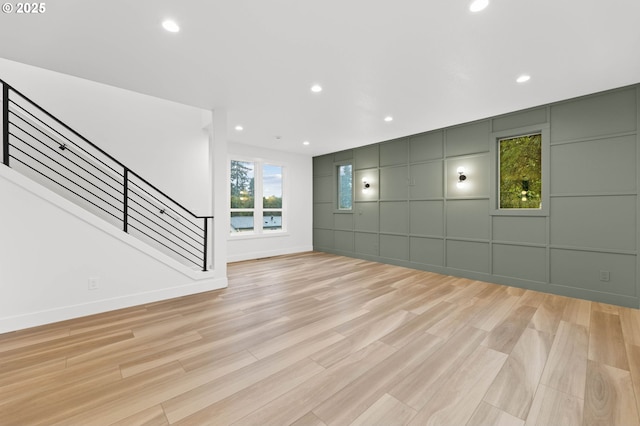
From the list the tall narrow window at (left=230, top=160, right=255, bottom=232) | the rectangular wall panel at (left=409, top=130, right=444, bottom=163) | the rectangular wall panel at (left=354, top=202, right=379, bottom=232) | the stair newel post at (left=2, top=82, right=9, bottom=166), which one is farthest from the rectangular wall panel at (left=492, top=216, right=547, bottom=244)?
the stair newel post at (left=2, top=82, right=9, bottom=166)

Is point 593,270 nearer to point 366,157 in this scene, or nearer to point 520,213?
point 520,213

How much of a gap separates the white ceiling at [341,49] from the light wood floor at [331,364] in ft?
9.02

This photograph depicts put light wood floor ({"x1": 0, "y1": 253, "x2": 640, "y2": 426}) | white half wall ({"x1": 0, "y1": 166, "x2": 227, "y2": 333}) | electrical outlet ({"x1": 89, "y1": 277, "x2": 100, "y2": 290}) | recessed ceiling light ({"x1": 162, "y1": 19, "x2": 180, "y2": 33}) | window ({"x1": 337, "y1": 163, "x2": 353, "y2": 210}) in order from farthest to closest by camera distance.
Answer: window ({"x1": 337, "y1": 163, "x2": 353, "y2": 210}), electrical outlet ({"x1": 89, "y1": 277, "x2": 100, "y2": 290}), white half wall ({"x1": 0, "y1": 166, "x2": 227, "y2": 333}), recessed ceiling light ({"x1": 162, "y1": 19, "x2": 180, "y2": 33}), light wood floor ({"x1": 0, "y1": 253, "x2": 640, "y2": 426})

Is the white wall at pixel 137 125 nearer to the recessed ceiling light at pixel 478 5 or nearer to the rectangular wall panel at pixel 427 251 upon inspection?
the rectangular wall panel at pixel 427 251

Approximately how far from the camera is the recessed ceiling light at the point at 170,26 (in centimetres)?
219

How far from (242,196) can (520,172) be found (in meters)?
5.57

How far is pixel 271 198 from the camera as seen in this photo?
707 centimetres

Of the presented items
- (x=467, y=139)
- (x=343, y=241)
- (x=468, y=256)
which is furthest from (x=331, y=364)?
(x=343, y=241)

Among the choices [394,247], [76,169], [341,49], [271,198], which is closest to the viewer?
[341,49]

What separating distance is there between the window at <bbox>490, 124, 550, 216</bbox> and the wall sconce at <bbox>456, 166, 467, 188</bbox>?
446 mm

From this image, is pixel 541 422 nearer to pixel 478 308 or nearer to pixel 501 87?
pixel 478 308

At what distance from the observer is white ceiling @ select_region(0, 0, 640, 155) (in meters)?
2.07

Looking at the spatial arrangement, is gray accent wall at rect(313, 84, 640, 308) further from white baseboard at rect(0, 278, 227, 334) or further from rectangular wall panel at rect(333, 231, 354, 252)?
white baseboard at rect(0, 278, 227, 334)

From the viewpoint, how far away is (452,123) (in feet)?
15.8
